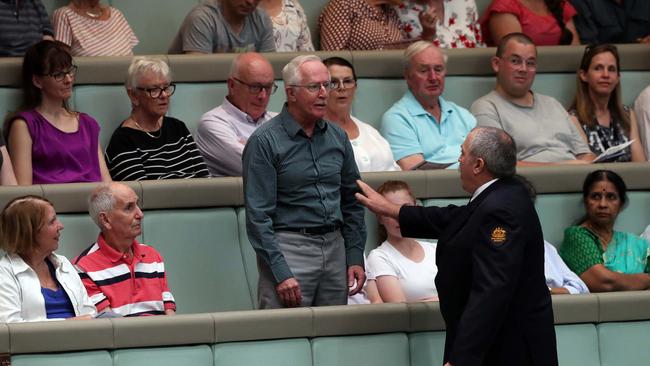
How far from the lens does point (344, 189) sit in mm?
4832

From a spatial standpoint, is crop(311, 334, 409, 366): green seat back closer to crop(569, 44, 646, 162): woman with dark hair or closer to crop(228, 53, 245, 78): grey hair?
crop(228, 53, 245, 78): grey hair

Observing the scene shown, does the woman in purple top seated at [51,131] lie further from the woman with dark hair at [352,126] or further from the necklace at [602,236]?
the necklace at [602,236]

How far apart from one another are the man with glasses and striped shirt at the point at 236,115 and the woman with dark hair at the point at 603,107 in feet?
5.21

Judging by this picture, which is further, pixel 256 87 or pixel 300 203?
pixel 256 87

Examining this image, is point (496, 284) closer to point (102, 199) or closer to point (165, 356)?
point (165, 356)

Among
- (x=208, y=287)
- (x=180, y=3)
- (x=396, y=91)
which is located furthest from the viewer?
(x=180, y=3)

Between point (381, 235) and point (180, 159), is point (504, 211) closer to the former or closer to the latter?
point (381, 235)

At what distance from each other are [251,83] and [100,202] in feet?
3.08

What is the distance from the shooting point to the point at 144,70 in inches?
208

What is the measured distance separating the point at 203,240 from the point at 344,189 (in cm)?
62

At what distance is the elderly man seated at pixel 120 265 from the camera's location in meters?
4.57

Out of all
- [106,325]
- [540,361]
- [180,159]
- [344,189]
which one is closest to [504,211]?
[540,361]

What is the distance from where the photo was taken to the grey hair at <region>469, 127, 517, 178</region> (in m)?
4.21

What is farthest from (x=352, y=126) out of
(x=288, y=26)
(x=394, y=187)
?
(x=288, y=26)
